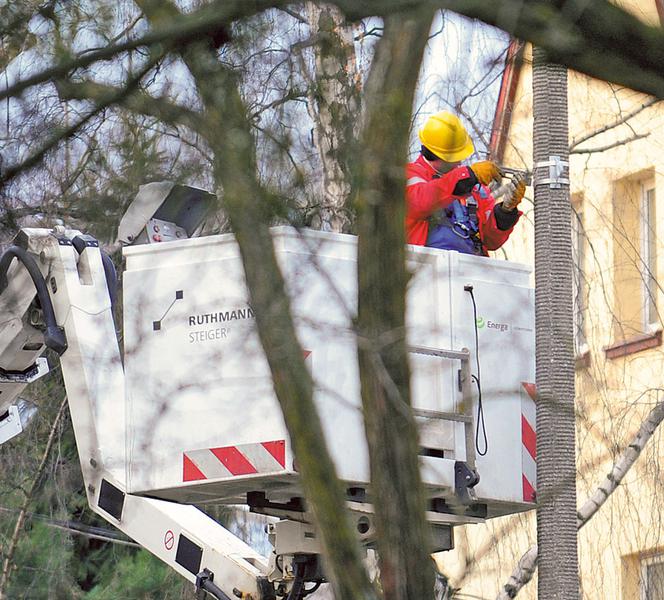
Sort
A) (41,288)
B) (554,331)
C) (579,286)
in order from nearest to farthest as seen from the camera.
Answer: (554,331), (41,288), (579,286)

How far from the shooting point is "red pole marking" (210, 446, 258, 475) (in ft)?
26.9

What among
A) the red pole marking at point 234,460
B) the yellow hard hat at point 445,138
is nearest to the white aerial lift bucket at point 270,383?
the red pole marking at point 234,460

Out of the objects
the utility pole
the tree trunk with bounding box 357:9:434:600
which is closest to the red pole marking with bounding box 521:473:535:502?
the utility pole

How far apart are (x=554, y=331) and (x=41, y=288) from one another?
2.74 m

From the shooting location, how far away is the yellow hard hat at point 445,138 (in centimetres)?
894

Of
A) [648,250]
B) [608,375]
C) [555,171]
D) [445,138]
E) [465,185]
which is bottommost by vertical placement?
[465,185]

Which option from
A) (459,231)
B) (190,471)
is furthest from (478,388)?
(190,471)

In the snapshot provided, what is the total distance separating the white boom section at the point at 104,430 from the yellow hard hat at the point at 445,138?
6.40 feet

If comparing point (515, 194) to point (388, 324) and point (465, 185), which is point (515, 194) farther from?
point (388, 324)

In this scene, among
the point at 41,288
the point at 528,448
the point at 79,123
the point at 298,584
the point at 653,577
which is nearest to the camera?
the point at 79,123

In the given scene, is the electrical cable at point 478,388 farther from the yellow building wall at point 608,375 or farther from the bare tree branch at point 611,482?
the bare tree branch at point 611,482

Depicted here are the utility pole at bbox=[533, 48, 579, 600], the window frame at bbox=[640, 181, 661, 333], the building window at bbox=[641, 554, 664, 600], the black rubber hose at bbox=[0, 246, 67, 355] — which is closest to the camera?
the utility pole at bbox=[533, 48, 579, 600]

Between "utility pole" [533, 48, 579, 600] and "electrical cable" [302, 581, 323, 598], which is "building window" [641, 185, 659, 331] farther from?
"electrical cable" [302, 581, 323, 598]

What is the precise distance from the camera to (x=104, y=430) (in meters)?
9.87
